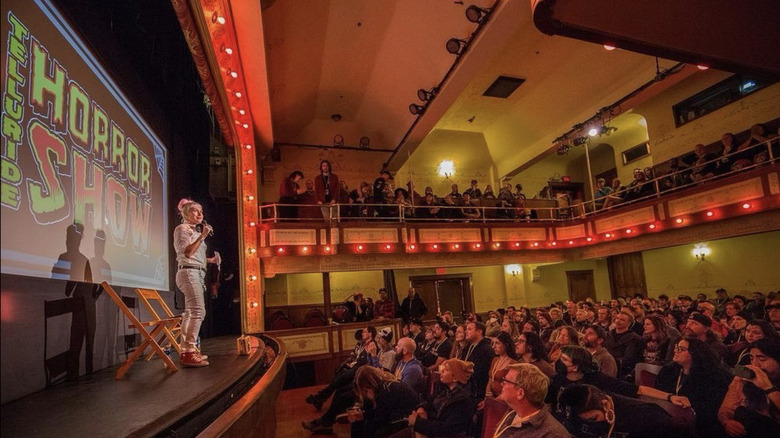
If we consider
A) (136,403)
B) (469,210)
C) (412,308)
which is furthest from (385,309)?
(136,403)

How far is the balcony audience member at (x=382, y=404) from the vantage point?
141 inches

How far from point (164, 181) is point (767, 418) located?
604 cm

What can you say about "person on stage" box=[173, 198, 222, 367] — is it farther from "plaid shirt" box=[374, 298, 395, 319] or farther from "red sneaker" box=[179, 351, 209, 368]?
"plaid shirt" box=[374, 298, 395, 319]

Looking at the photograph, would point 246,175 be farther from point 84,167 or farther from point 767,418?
point 767,418

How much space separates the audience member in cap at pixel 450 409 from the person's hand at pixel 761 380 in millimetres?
1681

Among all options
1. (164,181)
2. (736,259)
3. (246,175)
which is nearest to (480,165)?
(736,259)

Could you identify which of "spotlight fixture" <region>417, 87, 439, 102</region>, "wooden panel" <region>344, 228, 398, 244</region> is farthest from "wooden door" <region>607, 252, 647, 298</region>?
"spotlight fixture" <region>417, 87, 439, 102</region>

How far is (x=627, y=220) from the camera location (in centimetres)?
971

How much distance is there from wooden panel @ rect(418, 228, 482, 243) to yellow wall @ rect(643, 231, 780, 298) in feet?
17.1

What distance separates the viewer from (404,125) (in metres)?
11.2

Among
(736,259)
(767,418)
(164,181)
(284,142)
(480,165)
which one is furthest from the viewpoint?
(480,165)

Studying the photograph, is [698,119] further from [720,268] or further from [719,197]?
[720,268]

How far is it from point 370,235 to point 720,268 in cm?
824

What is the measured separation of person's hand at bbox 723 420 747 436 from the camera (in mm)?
2369
